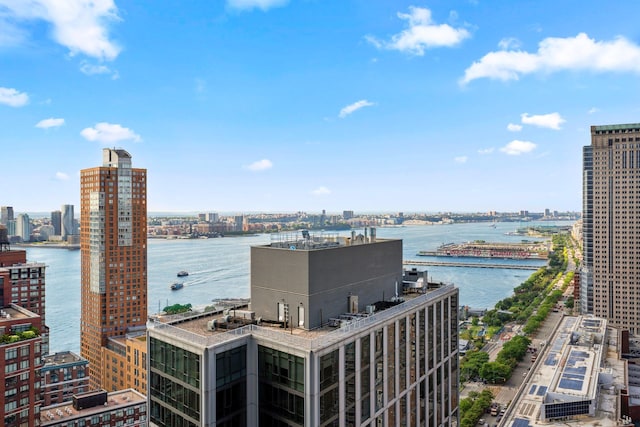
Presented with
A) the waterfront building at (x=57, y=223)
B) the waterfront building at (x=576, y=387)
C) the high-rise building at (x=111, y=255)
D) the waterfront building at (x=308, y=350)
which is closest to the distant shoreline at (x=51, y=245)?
the waterfront building at (x=57, y=223)

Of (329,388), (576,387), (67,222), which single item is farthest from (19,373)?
(67,222)

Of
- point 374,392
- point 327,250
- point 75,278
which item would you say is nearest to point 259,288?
point 327,250

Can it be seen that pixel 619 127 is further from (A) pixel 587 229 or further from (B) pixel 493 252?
(B) pixel 493 252

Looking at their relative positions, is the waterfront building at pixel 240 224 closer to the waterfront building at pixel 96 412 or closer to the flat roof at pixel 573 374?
the flat roof at pixel 573 374

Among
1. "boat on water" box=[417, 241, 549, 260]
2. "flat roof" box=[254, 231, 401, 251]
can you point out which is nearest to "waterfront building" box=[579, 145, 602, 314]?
"flat roof" box=[254, 231, 401, 251]

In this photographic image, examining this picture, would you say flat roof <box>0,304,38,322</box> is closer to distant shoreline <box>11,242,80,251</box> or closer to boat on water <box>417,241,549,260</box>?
distant shoreline <box>11,242,80,251</box>

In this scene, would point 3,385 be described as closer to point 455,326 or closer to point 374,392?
point 374,392

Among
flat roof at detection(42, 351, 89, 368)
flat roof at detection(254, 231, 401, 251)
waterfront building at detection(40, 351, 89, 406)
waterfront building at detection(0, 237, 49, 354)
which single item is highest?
flat roof at detection(254, 231, 401, 251)
